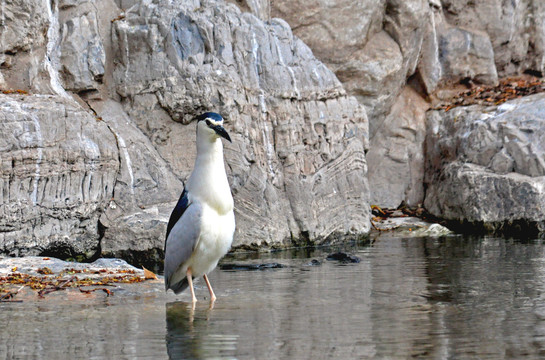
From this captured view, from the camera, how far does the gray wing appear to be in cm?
804

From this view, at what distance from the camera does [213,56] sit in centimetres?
1338

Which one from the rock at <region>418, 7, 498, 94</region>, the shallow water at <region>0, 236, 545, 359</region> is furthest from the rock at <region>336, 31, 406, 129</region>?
the shallow water at <region>0, 236, 545, 359</region>

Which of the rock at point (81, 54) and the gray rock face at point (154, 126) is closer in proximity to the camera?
the gray rock face at point (154, 126)

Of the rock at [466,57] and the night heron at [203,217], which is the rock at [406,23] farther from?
the night heron at [203,217]

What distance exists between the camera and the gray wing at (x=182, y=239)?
316 inches

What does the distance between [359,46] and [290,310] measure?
10640 mm

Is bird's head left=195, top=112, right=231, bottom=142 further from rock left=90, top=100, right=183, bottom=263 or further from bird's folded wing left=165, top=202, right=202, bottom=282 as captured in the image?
rock left=90, top=100, right=183, bottom=263

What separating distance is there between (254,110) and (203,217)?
5709 mm

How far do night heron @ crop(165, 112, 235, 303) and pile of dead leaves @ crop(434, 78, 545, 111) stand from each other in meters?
9.85

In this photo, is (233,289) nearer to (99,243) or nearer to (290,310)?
(290,310)

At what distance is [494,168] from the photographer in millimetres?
15391

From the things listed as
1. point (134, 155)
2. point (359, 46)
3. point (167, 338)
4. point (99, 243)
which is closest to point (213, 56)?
point (134, 155)

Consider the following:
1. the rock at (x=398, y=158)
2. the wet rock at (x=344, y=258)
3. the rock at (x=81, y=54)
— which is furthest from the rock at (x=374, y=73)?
the wet rock at (x=344, y=258)

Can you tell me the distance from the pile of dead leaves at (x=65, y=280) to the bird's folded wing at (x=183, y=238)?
1.98 feet
